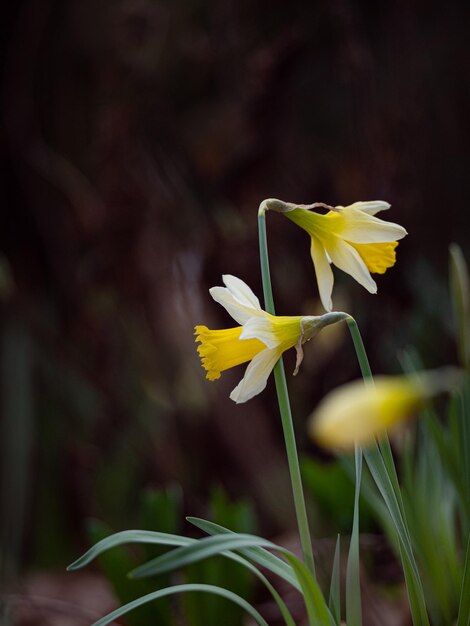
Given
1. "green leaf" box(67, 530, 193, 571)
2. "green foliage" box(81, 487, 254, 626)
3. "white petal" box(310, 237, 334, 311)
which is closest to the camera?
"green leaf" box(67, 530, 193, 571)

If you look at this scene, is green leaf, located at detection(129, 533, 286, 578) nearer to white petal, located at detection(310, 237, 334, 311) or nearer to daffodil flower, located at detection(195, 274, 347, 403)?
daffodil flower, located at detection(195, 274, 347, 403)

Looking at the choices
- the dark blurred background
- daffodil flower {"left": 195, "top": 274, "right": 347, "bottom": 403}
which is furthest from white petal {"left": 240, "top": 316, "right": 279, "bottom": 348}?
the dark blurred background

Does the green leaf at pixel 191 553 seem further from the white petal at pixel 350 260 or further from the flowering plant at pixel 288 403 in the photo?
the white petal at pixel 350 260

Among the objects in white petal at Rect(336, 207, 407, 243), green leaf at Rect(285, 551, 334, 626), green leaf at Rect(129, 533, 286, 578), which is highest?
white petal at Rect(336, 207, 407, 243)

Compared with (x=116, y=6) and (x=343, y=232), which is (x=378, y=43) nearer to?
(x=116, y=6)

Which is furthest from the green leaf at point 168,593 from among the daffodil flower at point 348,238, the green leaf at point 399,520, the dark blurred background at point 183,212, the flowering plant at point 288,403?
the dark blurred background at point 183,212

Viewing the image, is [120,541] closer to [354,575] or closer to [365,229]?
[354,575]

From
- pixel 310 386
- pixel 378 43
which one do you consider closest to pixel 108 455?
pixel 310 386

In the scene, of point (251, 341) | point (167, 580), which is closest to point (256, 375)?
point (251, 341)
